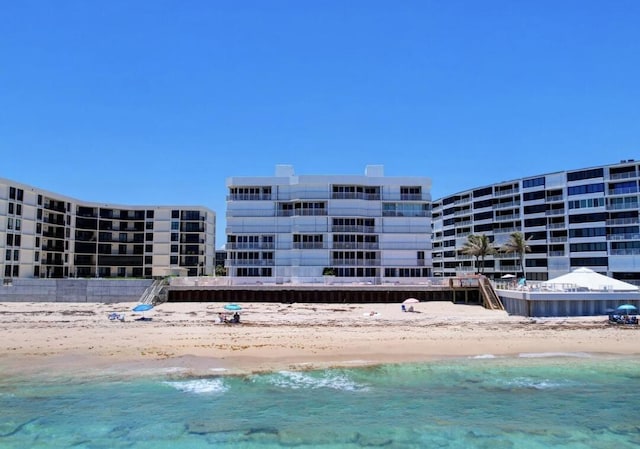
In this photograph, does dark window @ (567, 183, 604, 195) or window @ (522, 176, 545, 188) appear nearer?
dark window @ (567, 183, 604, 195)

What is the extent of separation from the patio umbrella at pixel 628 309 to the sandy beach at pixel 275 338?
1.88 metres

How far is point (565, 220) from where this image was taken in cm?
8988

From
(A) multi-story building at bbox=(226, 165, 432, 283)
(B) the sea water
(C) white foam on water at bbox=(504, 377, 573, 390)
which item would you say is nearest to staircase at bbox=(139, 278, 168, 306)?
(A) multi-story building at bbox=(226, 165, 432, 283)

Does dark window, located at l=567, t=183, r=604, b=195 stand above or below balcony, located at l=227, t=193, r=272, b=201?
above

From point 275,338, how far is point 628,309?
29700 millimetres

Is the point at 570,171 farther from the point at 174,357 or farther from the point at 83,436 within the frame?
the point at 83,436

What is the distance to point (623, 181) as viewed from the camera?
84125 millimetres

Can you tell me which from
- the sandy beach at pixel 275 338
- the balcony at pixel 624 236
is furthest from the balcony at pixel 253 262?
the balcony at pixel 624 236

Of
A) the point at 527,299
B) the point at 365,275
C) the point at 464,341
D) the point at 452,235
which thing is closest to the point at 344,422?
the point at 464,341

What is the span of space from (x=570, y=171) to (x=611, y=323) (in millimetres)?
53726

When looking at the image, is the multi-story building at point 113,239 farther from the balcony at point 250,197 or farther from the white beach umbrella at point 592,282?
the white beach umbrella at point 592,282

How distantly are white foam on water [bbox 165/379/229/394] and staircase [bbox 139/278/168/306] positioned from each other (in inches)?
1299

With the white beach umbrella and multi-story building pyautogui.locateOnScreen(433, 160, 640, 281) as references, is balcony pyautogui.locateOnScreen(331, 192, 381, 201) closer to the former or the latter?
the white beach umbrella

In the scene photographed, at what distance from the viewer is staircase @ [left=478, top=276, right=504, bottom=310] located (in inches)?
2103
